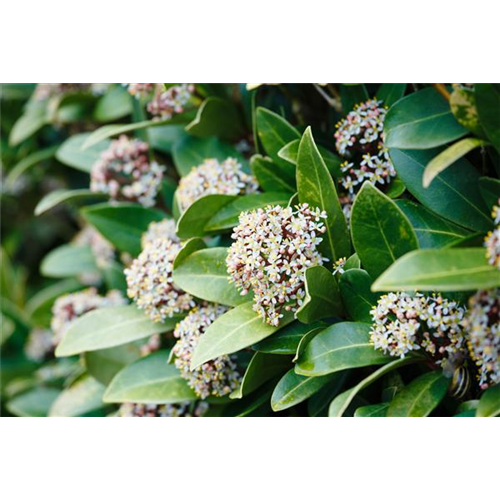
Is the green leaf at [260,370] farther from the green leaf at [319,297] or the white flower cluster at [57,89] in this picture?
the white flower cluster at [57,89]

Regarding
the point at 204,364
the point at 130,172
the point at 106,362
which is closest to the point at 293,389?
the point at 204,364

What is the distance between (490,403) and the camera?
3.55 feet

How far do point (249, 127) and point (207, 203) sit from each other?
0.39 m

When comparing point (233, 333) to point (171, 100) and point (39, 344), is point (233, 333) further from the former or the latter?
point (39, 344)

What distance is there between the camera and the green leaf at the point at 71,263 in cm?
223

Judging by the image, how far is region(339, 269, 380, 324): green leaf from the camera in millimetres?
1207

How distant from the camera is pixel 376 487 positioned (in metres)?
1.16

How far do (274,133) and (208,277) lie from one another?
36cm

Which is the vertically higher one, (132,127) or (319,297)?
(132,127)

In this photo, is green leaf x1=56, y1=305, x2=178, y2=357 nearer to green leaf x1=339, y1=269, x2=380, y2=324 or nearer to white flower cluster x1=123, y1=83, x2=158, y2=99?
green leaf x1=339, y1=269, x2=380, y2=324

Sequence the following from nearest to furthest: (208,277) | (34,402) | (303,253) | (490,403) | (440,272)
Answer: (440,272)
(490,403)
(303,253)
(208,277)
(34,402)

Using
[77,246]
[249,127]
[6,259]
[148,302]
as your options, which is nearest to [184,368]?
[148,302]

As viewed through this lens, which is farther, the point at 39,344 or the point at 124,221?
the point at 39,344
